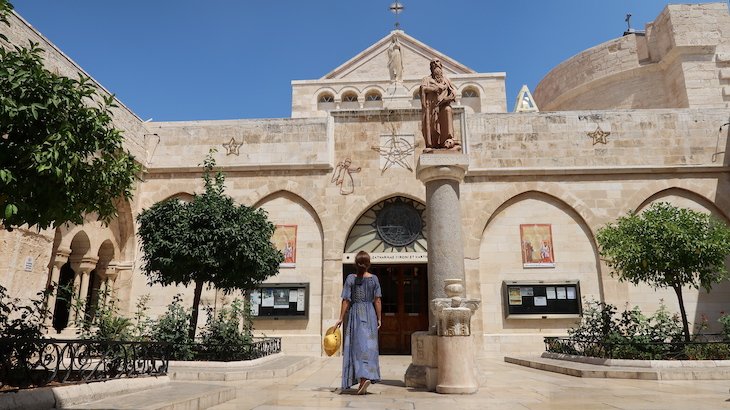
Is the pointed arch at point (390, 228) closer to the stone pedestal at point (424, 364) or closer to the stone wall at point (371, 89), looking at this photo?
the stone pedestal at point (424, 364)

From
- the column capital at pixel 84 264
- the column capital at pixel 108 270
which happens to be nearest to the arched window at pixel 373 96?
the column capital at pixel 108 270

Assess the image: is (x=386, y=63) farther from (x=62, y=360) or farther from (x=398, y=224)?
(x=62, y=360)

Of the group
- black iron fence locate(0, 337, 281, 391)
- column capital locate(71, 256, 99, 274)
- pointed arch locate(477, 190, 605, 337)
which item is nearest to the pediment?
pointed arch locate(477, 190, 605, 337)

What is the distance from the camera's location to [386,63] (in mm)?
34531

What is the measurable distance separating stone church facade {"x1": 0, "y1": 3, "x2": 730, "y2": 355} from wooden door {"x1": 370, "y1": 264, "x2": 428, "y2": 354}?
0.15 ft

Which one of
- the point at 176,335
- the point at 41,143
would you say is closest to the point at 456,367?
the point at 41,143

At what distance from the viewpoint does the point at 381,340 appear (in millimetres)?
15406

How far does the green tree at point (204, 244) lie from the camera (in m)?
10.4

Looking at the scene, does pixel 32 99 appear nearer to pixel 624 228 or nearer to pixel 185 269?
pixel 185 269

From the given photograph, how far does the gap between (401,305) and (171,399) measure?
1144 cm

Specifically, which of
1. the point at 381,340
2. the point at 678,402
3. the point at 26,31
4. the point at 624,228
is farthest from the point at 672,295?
the point at 26,31

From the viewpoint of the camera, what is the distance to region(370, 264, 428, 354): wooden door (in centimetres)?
1539

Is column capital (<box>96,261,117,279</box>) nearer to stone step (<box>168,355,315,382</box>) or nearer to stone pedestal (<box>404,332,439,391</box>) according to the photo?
stone step (<box>168,355,315,382</box>)

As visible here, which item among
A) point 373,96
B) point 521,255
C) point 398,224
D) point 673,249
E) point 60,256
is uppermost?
point 373,96
